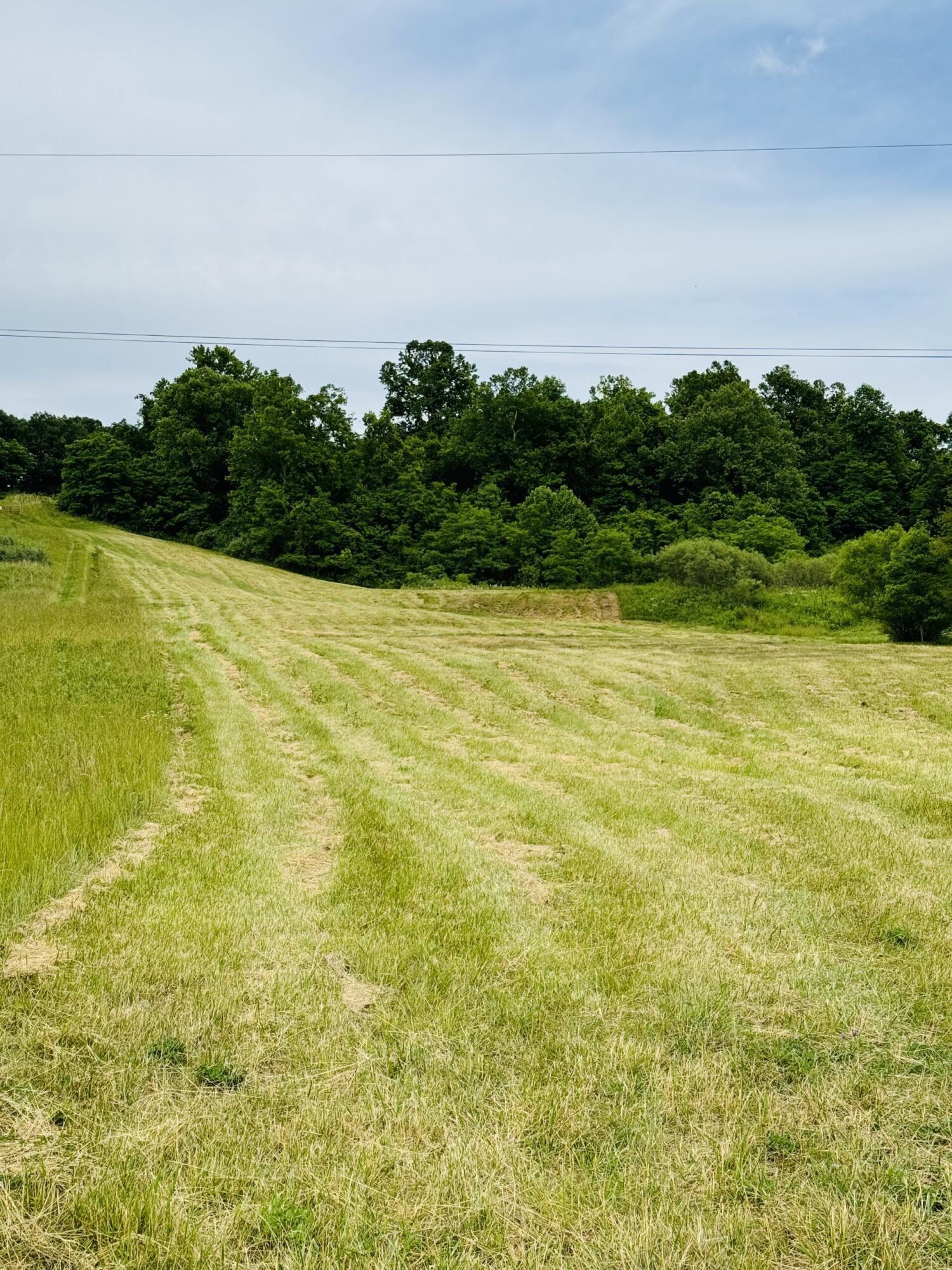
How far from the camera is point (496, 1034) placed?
338 centimetres

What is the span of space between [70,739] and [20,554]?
2697cm

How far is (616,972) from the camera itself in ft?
12.8

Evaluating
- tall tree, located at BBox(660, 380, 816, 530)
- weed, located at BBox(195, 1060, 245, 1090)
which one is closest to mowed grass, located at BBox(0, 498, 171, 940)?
weed, located at BBox(195, 1060, 245, 1090)

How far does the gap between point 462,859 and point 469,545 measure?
4111 cm

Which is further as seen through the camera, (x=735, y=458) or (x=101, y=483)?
(x=101, y=483)

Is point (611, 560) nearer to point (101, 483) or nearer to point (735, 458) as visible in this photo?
point (735, 458)

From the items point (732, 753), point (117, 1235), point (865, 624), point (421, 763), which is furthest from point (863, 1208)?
point (865, 624)

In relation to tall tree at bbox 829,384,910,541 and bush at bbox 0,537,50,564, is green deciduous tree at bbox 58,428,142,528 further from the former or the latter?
tall tree at bbox 829,384,910,541

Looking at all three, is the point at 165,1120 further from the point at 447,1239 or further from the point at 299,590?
the point at 299,590

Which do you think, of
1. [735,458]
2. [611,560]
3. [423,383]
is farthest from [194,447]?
[735,458]

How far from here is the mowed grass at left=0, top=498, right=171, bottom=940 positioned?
516 centimetres

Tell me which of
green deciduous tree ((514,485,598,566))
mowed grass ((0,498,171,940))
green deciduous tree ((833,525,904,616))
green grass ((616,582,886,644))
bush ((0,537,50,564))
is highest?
green deciduous tree ((514,485,598,566))

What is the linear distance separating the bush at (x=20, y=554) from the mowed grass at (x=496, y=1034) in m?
27.0

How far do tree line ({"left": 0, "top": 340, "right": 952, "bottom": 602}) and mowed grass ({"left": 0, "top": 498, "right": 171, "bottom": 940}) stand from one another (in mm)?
27613
